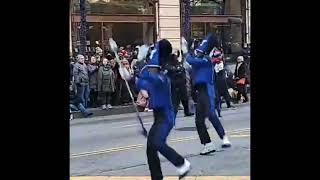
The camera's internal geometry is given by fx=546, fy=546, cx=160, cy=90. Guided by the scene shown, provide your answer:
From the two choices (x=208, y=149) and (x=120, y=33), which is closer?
(x=120, y=33)

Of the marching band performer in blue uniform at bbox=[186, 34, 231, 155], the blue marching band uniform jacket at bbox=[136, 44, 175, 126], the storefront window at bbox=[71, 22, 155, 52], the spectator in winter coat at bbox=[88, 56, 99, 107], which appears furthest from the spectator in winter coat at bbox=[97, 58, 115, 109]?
the blue marching band uniform jacket at bbox=[136, 44, 175, 126]

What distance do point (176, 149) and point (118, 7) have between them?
3.68 ft

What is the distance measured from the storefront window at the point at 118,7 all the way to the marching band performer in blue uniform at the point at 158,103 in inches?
13.6

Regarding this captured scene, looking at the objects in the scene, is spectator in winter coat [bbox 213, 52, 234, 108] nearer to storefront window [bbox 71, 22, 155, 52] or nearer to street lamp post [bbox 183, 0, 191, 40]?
street lamp post [bbox 183, 0, 191, 40]

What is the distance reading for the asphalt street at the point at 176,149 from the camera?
13.1ft

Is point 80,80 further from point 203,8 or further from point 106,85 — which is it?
point 106,85

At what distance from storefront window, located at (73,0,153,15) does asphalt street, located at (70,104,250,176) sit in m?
0.77

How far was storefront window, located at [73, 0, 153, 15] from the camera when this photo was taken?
3836 mm

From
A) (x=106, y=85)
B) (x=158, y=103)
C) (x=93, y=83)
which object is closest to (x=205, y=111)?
(x=158, y=103)

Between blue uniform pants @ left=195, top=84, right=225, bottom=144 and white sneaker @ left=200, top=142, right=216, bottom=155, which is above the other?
blue uniform pants @ left=195, top=84, right=225, bottom=144

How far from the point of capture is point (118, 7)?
4.00 metres

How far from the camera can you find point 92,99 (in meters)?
6.64
